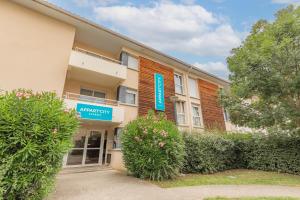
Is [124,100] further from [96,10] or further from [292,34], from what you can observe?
[292,34]

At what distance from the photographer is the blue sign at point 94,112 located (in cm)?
1062

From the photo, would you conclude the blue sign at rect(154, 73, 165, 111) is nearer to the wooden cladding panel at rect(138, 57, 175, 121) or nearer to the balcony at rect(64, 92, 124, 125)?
the wooden cladding panel at rect(138, 57, 175, 121)

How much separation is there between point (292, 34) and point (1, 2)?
16.8m

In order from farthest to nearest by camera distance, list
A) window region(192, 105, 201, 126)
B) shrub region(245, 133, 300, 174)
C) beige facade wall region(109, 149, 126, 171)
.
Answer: window region(192, 105, 201, 126) → beige facade wall region(109, 149, 126, 171) → shrub region(245, 133, 300, 174)

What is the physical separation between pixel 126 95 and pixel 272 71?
375 inches

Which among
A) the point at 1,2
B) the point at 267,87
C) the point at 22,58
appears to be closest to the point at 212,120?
the point at 267,87

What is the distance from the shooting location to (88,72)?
12297 mm

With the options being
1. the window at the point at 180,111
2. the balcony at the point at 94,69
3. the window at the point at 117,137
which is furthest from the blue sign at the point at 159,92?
the window at the point at 117,137

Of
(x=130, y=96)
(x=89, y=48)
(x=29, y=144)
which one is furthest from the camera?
(x=89, y=48)

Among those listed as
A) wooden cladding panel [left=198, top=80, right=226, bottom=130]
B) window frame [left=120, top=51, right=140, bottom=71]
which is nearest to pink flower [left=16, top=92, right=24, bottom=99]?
window frame [left=120, top=51, right=140, bottom=71]

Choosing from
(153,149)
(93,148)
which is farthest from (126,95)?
(153,149)

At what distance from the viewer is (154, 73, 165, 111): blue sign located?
14.6m

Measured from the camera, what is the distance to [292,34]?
30.8ft

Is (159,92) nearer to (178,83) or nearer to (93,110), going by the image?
(178,83)
